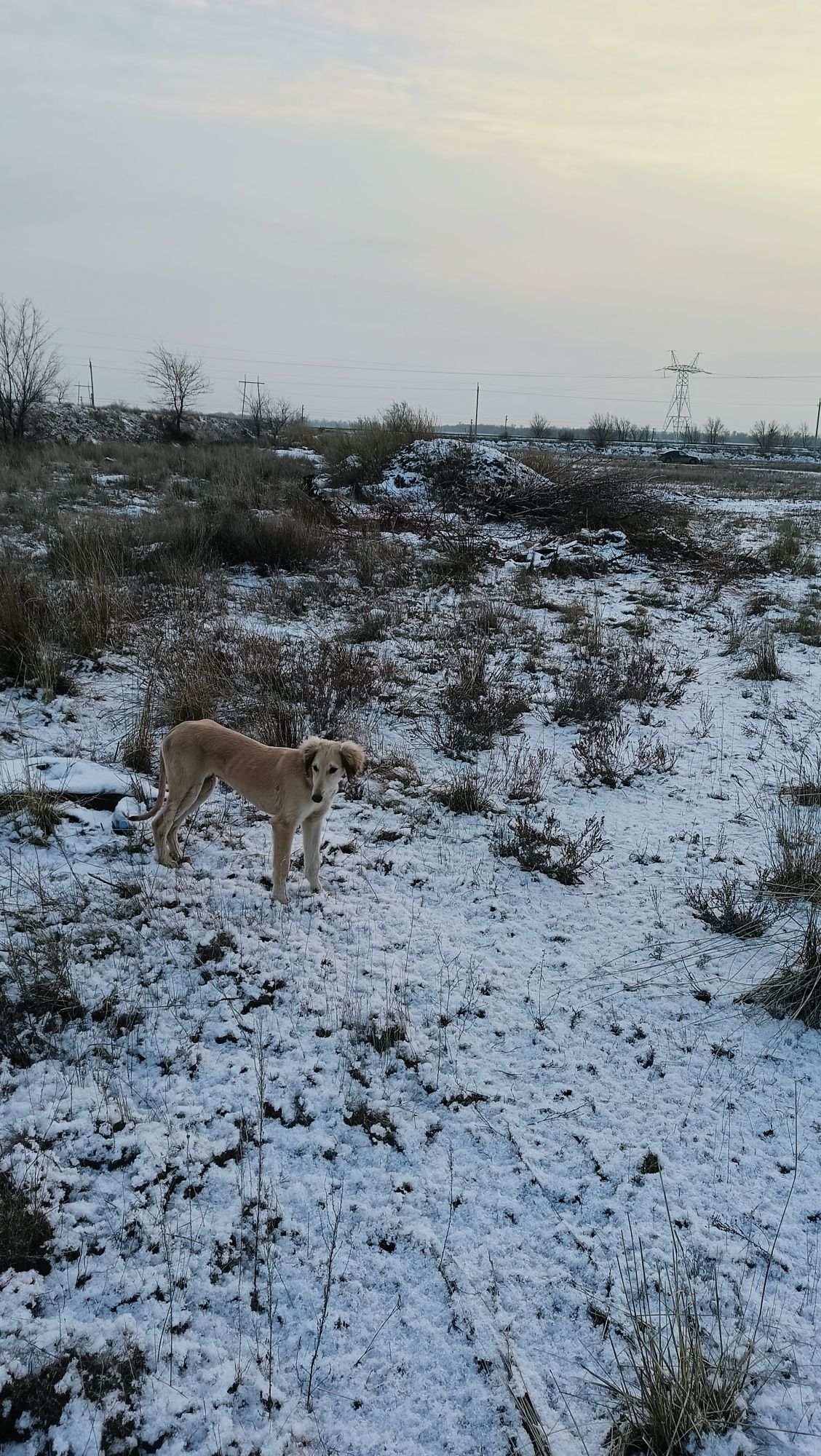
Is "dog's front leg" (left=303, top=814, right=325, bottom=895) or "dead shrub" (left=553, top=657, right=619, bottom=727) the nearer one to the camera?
"dog's front leg" (left=303, top=814, right=325, bottom=895)

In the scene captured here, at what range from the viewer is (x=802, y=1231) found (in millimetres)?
2551

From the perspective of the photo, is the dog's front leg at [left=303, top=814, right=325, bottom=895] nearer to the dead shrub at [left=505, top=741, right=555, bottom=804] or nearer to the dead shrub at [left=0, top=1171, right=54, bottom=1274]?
the dead shrub at [left=505, top=741, right=555, bottom=804]

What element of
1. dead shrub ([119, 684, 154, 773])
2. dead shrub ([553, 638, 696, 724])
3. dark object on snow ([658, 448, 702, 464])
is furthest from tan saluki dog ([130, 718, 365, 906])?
dark object on snow ([658, 448, 702, 464])

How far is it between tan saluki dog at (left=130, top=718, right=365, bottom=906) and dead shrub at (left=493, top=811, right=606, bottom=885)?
1.40 meters

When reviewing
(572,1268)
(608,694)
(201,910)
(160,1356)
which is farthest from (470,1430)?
(608,694)

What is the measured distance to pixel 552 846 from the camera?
5.02 m

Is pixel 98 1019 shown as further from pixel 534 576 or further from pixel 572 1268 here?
pixel 534 576

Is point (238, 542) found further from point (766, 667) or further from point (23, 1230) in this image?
point (23, 1230)

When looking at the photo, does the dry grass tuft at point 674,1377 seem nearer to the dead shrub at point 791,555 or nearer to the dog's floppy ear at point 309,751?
the dog's floppy ear at point 309,751

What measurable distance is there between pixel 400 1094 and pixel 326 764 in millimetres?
1668

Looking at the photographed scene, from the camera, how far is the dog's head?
3.92m

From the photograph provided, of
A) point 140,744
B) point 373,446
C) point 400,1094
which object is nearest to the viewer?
point 400,1094

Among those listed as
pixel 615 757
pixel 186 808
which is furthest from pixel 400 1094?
pixel 615 757

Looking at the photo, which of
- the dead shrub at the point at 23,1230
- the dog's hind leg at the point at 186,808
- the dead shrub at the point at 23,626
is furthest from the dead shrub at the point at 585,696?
the dead shrub at the point at 23,1230
